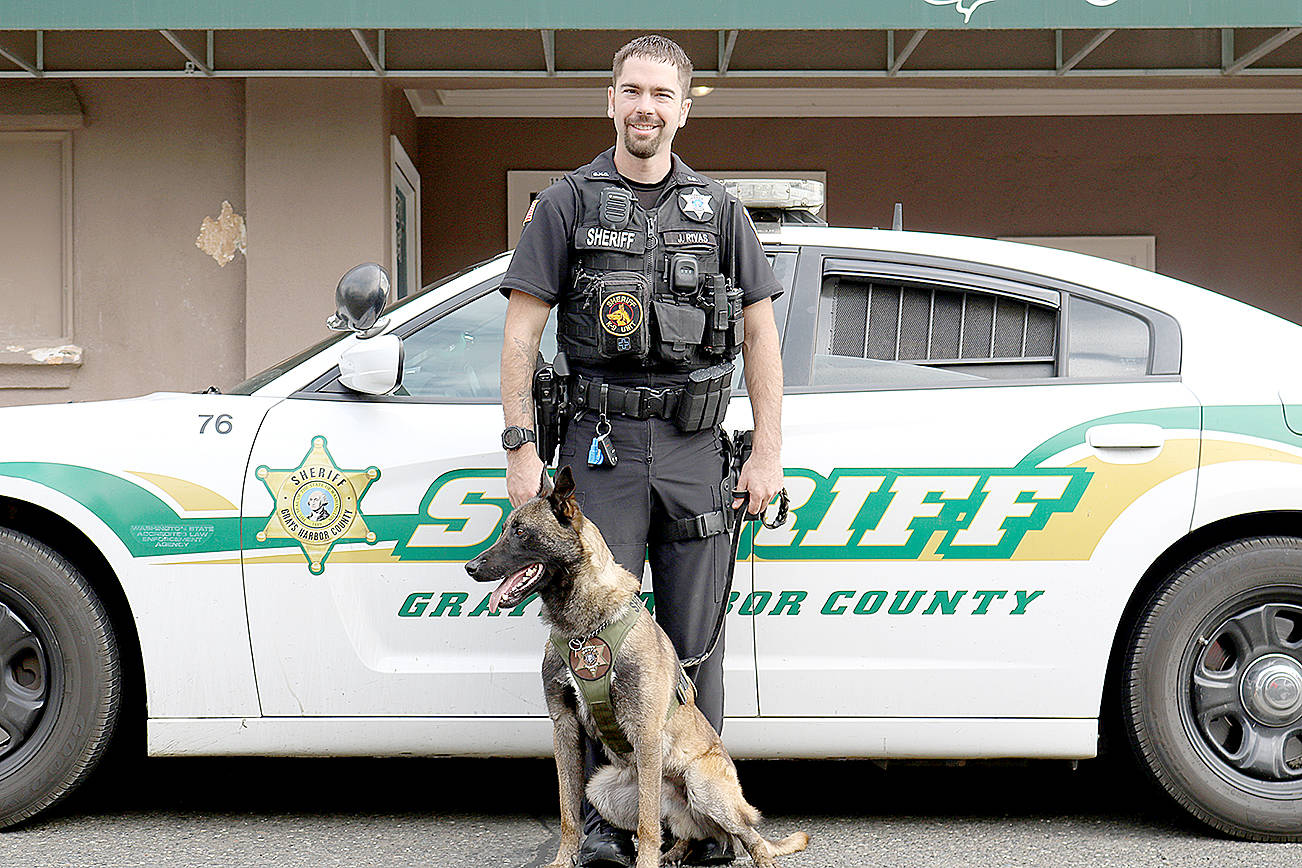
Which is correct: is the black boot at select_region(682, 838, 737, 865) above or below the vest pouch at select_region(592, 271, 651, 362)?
below

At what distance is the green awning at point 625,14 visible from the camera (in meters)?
6.17

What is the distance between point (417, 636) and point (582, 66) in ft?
15.7

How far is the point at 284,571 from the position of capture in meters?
3.42

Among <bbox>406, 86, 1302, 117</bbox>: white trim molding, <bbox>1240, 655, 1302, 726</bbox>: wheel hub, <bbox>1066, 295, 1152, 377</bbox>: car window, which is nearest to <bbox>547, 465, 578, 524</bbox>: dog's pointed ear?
<bbox>1066, 295, 1152, 377</bbox>: car window

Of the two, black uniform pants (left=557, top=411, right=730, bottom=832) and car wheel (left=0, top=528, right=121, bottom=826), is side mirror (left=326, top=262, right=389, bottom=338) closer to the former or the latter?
black uniform pants (left=557, top=411, right=730, bottom=832)

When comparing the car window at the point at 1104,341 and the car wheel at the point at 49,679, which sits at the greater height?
the car window at the point at 1104,341

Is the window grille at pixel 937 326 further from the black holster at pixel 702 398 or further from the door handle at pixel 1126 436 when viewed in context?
the black holster at pixel 702 398

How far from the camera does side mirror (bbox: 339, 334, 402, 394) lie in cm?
336

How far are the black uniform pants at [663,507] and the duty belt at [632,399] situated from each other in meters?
0.03

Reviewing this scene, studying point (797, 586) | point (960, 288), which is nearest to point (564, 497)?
point (797, 586)

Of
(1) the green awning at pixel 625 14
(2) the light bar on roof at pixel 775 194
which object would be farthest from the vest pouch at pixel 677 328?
(1) the green awning at pixel 625 14

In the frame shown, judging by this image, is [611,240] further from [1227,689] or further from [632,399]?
[1227,689]

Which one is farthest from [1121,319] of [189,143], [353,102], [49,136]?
[49,136]

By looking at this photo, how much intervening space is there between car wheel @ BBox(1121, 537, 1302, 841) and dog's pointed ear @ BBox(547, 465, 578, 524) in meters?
1.61
